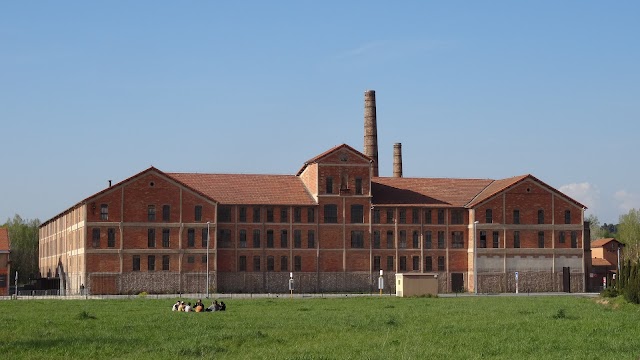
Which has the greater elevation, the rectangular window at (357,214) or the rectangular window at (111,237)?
the rectangular window at (357,214)

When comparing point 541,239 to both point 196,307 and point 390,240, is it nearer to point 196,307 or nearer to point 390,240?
point 390,240

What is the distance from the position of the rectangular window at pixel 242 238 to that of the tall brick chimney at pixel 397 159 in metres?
26.1

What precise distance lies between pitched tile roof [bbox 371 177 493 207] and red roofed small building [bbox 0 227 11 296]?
1359 inches

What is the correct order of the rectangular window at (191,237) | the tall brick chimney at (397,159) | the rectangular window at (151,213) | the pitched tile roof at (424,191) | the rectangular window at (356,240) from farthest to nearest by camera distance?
the tall brick chimney at (397,159) → the pitched tile roof at (424,191) → the rectangular window at (356,240) → the rectangular window at (191,237) → the rectangular window at (151,213)

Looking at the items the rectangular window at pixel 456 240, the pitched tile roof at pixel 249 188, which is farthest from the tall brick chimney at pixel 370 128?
the rectangular window at pixel 456 240

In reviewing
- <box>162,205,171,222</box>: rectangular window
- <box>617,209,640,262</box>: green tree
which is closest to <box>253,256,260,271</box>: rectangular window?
<box>162,205,171,222</box>: rectangular window

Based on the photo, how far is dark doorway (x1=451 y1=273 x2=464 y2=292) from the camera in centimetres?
10181

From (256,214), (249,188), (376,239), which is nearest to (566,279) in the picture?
(376,239)

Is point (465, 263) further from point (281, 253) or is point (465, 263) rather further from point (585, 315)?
point (585, 315)

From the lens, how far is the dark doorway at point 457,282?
101812mm

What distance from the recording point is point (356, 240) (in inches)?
3971

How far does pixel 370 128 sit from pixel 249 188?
18.9 meters

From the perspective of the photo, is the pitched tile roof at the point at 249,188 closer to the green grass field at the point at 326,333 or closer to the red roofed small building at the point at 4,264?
the red roofed small building at the point at 4,264

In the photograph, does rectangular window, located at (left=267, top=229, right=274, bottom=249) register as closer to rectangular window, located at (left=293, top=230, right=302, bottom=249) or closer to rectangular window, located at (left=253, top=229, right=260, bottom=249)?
rectangular window, located at (left=253, top=229, right=260, bottom=249)
